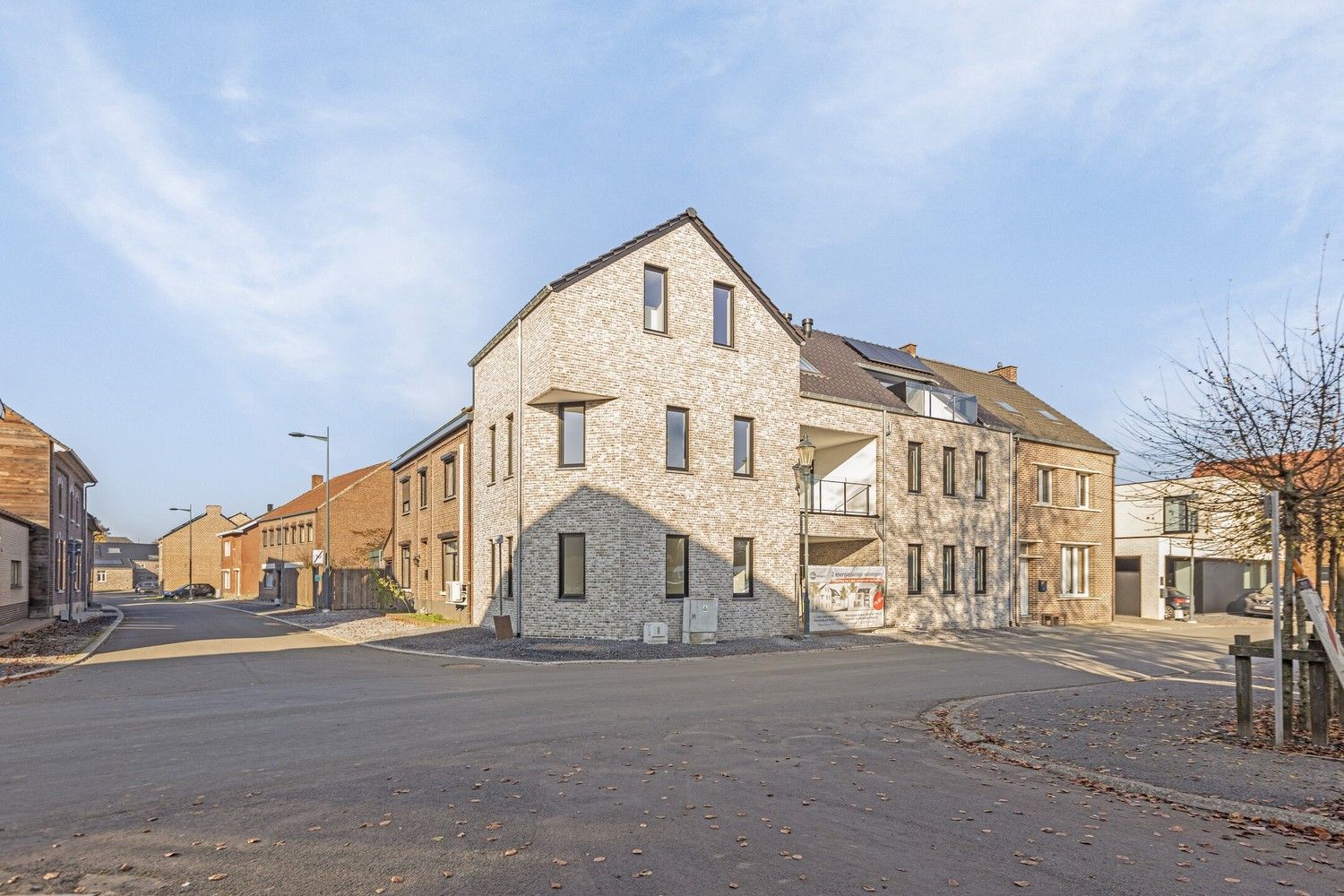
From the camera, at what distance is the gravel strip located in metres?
16.6

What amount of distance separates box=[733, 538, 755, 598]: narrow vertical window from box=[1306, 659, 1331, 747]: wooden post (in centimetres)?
1515

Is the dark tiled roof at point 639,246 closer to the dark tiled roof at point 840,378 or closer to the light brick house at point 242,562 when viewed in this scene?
the dark tiled roof at point 840,378

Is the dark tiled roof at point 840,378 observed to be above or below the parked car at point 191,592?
above

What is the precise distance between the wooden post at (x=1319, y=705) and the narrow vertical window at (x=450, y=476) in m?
24.7

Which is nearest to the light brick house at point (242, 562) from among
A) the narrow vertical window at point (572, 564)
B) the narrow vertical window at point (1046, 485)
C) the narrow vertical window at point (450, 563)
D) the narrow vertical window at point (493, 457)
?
the narrow vertical window at point (450, 563)

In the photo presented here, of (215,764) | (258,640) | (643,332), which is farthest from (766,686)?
(258,640)

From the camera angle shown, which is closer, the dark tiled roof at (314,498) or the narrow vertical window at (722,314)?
the narrow vertical window at (722,314)

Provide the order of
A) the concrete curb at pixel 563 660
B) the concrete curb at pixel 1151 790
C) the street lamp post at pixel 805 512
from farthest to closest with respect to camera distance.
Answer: the street lamp post at pixel 805 512 < the concrete curb at pixel 563 660 < the concrete curb at pixel 1151 790

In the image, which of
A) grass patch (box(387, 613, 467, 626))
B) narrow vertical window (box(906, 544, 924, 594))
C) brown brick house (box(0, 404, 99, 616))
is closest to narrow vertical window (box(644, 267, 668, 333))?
narrow vertical window (box(906, 544, 924, 594))

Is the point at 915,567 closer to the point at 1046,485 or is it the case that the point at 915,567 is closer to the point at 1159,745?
the point at 1046,485

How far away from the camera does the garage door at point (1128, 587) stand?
1495 inches

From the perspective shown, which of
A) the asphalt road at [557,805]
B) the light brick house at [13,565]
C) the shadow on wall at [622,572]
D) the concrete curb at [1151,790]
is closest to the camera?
the asphalt road at [557,805]

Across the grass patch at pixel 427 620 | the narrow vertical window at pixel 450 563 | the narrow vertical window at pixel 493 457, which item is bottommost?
the grass patch at pixel 427 620

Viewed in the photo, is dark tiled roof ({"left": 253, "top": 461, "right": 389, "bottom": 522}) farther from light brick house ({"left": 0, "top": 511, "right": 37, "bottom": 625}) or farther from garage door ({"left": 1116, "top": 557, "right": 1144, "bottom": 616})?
garage door ({"left": 1116, "top": 557, "right": 1144, "bottom": 616})
